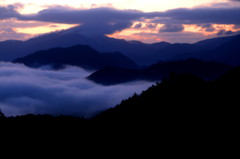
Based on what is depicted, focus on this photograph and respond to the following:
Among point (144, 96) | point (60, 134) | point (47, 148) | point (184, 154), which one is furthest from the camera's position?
point (144, 96)

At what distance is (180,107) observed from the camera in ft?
123

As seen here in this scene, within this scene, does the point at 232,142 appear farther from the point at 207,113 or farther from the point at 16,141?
the point at 16,141

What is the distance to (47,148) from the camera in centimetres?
3161

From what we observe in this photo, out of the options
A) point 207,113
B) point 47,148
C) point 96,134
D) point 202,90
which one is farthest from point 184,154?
point 202,90

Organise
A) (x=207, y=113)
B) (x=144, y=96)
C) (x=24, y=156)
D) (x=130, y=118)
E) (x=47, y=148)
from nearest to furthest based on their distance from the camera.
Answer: (x=24, y=156), (x=47, y=148), (x=207, y=113), (x=130, y=118), (x=144, y=96)

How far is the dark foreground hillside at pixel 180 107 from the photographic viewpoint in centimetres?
3319

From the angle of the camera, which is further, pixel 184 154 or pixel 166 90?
pixel 166 90

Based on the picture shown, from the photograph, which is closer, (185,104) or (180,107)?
(180,107)

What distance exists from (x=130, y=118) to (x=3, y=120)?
18.2m

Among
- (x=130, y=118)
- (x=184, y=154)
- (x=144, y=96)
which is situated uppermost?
(x=144, y=96)

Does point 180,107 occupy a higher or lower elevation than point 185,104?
Answer: lower

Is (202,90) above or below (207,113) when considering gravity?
above

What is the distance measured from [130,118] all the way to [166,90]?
9.37 meters

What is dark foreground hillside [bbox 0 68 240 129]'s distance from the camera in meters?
33.2
